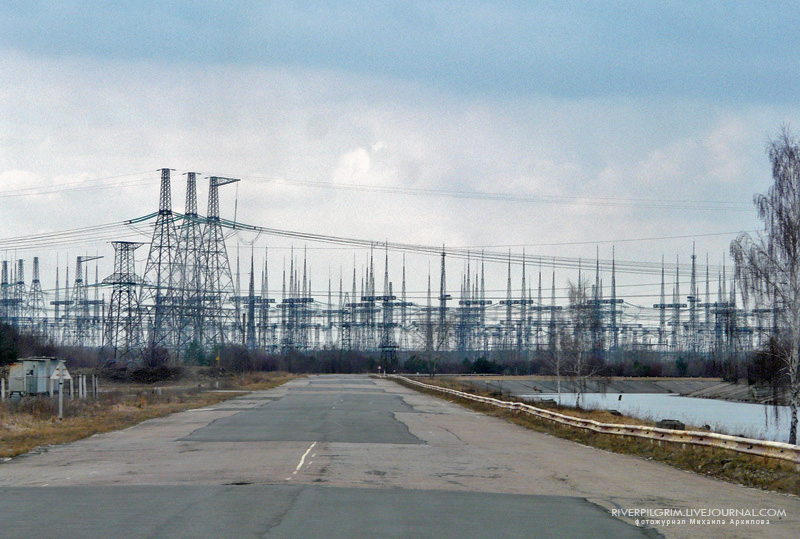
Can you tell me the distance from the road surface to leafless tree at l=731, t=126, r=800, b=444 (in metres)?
13.6

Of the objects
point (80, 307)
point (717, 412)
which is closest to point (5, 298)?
point (80, 307)

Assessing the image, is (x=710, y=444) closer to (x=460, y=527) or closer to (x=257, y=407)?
(x=460, y=527)

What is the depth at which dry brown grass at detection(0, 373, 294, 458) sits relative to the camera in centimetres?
2617

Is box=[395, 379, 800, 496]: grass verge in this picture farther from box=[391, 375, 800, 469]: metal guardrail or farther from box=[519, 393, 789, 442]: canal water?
box=[519, 393, 789, 442]: canal water

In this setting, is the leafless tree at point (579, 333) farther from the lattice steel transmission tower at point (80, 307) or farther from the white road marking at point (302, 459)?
the lattice steel transmission tower at point (80, 307)

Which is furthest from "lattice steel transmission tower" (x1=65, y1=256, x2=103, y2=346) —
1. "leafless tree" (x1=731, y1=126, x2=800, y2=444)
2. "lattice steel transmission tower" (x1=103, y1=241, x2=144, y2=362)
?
"leafless tree" (x1=731, y1=126, x2=800, y2=444)

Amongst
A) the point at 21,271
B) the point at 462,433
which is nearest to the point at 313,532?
the point at 462,433

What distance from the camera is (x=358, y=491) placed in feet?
48.8

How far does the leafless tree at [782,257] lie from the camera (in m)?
35.5

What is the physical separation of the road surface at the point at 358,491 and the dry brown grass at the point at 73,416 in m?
1.34

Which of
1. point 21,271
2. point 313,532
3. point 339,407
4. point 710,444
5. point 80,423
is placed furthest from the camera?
point 21,271

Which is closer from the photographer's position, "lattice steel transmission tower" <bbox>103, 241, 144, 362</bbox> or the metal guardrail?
the metal guardrail

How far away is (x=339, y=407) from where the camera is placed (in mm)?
43625

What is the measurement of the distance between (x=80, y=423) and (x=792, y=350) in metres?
28.2
